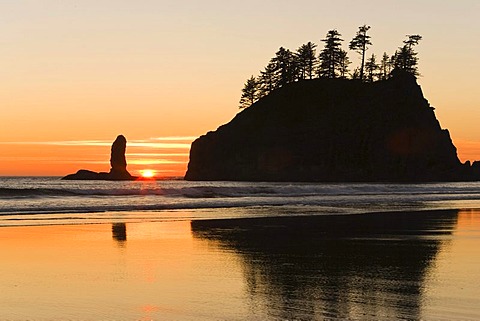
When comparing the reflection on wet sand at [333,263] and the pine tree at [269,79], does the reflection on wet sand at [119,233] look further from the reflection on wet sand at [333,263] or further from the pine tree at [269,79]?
the pine tree at [269,79]

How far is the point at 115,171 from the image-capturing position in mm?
147500

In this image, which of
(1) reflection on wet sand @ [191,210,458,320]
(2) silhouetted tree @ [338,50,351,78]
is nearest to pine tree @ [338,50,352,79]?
(2) silhouetted tree @ [338,50,351,78]

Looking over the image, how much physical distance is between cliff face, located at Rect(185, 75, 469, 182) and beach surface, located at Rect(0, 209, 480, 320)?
85.0 meters

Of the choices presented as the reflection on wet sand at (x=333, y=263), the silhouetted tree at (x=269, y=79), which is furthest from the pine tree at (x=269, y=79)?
the reflection on wet sand at (x=333, y=263)

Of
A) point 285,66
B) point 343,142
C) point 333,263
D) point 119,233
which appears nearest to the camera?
point 333,263

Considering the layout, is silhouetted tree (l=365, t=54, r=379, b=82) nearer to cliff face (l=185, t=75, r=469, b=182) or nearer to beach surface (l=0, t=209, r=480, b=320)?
cliff face (l=185, t=75, r=469, b=182)

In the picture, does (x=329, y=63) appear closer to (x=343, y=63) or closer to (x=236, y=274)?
(x=343, y=63)

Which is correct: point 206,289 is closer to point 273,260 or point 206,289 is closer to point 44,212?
point 273,260

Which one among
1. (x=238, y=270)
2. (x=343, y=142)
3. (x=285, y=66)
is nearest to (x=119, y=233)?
(x=238, y=270)

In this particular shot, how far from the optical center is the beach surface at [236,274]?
9352mm

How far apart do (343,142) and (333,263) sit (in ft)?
310

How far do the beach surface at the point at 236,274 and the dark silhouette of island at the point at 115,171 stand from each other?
12615cm

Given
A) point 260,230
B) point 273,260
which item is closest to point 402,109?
point 260,230

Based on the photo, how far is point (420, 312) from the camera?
912 centimetres
